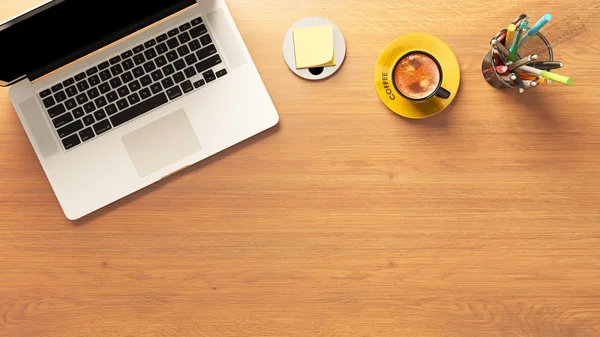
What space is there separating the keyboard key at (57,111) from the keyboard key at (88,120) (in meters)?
0.04

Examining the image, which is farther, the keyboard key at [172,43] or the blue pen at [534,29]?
the keyboard key at [172,43]

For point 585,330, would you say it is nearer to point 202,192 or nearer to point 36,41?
point 202,192

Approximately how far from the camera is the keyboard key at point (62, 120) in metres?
1.00

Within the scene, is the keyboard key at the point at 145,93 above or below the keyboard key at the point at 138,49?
below

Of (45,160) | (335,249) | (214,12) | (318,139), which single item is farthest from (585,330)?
(45,160)

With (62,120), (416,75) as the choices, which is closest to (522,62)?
(416,75)

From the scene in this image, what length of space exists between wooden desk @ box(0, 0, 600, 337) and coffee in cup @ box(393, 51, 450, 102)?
0.06 m

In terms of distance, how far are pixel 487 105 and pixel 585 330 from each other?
483mm

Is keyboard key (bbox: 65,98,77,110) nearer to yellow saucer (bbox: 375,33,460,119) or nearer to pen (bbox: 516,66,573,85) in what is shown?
yellow saucer (bbox: 375,33,460,119)

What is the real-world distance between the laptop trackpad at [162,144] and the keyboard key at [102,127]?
39 millimetres

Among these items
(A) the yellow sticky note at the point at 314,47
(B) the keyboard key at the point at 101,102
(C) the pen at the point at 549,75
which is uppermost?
(B) the keyboard key at the point at 101,102

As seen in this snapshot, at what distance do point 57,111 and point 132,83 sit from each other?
0.16m

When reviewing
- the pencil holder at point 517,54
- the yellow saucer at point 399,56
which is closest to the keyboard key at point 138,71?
the yellow saucer at point 399,56

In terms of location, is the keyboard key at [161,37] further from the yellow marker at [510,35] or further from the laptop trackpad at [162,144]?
the yellow marker at [510,35]
